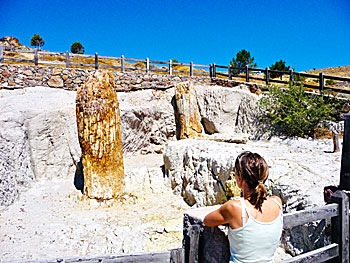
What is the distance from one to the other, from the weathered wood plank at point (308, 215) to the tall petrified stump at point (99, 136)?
5493 millimetres

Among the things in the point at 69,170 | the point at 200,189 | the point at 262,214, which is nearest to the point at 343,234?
the point at 262,214

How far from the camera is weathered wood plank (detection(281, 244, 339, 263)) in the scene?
7.75 ft

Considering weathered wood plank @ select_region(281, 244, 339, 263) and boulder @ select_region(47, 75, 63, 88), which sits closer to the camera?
weathered wood plank @ select_region(281, 244, 339, 263)

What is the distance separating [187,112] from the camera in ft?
38.7

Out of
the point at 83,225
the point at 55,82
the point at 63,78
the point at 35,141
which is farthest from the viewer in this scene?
the point at 63,78

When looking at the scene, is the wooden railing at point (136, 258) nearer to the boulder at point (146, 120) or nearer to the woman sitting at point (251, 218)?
the woman sitting at point (251, 218)

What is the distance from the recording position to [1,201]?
246 inches

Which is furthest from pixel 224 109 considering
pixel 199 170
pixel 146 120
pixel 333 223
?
pixel 333 223

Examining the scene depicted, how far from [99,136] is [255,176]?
5.68m

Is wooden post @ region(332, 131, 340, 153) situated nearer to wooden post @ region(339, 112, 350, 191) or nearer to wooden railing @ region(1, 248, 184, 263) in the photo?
wooden post @ region(339, 112, 350, 191)

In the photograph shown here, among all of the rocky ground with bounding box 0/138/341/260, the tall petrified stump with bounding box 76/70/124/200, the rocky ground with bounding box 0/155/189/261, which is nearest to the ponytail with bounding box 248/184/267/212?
the rocky ground with bounding box 0/138/341/260

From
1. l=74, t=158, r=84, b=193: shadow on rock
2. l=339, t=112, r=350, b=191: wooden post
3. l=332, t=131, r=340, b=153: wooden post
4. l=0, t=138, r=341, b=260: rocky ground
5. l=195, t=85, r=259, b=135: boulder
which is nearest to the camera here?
l=339, t=112, r=350, b=191: wooden post

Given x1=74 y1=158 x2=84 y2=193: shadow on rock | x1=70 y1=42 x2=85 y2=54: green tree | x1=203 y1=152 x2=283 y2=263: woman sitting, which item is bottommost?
x1=74 y1=158 x2=84 y2=193: shadow on rock

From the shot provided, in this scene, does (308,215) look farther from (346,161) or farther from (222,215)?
(222,215)
